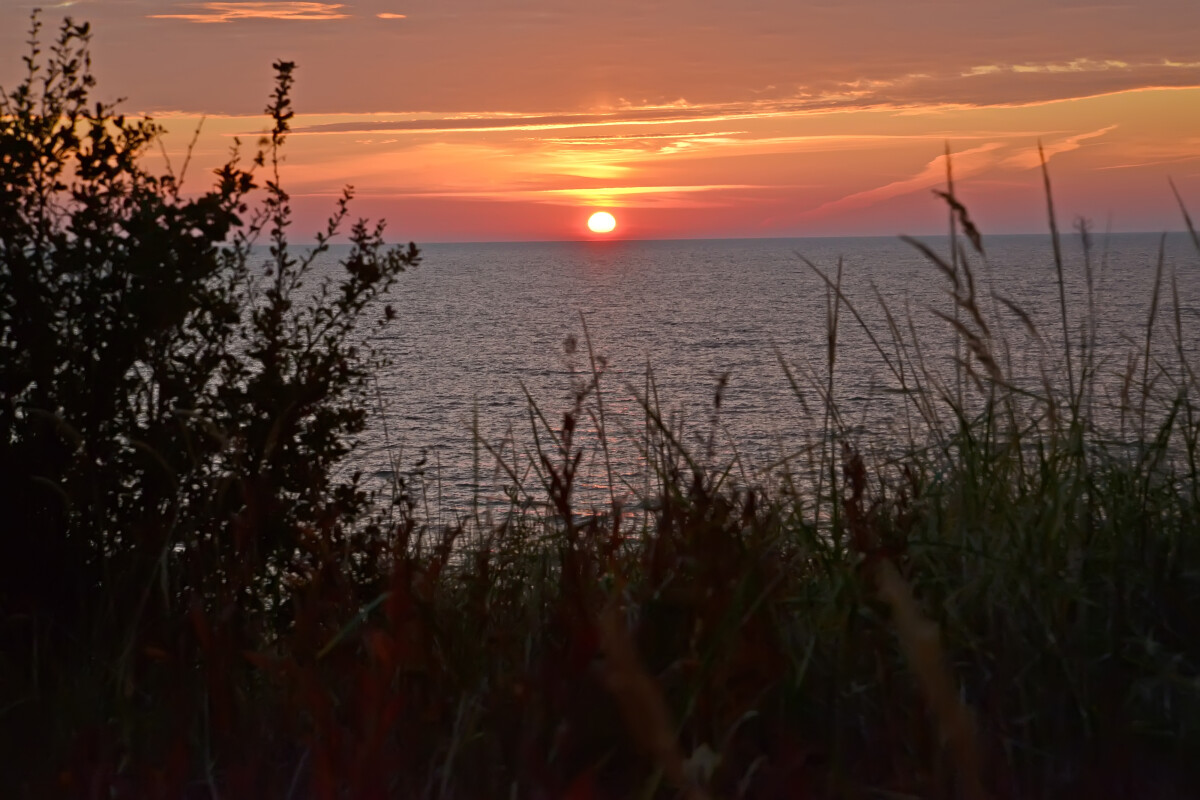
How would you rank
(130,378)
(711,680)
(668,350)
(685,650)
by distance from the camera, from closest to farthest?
1. (711,680)
2. (685,650)
3. (130,378)
4. (668,350)

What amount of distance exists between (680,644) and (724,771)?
0.82 feet

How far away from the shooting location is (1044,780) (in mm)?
1777

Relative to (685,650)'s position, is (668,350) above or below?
below

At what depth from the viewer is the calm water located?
1302 centimetres

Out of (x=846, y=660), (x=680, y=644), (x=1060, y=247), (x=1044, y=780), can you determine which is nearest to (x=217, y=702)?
(x=680, y=644)

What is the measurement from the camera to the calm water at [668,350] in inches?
Result: 512

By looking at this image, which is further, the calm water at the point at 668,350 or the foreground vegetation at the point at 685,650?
the calm water at the point at 668,350

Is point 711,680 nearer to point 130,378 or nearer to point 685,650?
point 685,650

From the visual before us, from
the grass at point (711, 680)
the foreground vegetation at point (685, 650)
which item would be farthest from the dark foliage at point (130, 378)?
the grass at point (711, 680)

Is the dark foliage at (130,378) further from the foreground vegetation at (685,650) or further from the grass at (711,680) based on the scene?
the grass at (711,680)

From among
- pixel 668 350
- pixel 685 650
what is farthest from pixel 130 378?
pixel 668 350

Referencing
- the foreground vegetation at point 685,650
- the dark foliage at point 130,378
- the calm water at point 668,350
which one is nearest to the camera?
the foreground vegetation at point 685,650

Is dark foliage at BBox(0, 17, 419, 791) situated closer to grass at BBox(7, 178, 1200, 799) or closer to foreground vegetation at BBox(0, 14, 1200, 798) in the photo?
foreground vegetation at BBox(0, 14, 1200, 798)

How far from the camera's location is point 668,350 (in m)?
52.7
